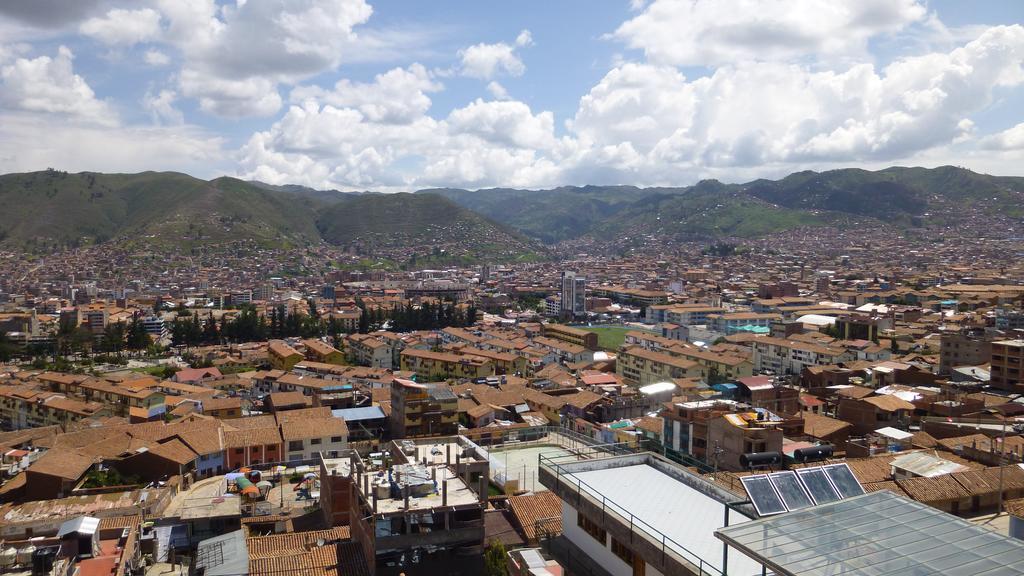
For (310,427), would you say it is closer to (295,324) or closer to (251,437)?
(251,437)

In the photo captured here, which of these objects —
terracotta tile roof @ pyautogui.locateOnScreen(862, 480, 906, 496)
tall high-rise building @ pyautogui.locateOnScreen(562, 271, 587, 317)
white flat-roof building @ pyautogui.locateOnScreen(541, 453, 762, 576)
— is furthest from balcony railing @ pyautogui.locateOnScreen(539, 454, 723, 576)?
tall high-rise building @ pyautogui.locateOnScreen(562, 271, 587, 317)

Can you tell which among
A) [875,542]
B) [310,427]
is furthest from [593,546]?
[310,427]

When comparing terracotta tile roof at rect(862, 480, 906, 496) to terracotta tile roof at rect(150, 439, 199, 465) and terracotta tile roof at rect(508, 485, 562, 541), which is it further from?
terracotta tile roof at rect(150, 439, 199, 465)

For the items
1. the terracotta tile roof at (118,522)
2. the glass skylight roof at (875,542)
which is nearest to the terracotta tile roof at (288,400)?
the terracotta tile roof at (118,522)

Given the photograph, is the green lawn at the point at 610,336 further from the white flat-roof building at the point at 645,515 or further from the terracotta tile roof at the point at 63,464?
the white flat-roof building at the point at 645,515

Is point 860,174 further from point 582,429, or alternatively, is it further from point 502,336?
point 582,429

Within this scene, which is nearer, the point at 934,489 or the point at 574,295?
the point at 934,489

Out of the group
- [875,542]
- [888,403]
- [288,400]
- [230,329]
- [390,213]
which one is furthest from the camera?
[390,213]
